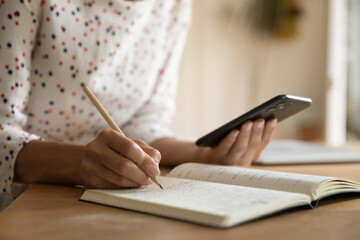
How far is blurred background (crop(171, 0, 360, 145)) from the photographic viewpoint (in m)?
3.09

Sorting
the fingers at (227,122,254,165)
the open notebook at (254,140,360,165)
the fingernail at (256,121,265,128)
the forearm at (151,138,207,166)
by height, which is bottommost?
the open notebook at (254,140,360,165)

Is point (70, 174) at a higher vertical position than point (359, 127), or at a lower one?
higher

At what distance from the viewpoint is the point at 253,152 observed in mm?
940

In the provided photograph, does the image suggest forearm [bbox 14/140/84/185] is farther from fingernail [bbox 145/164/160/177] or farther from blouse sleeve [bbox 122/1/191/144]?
blouse sleeve [bbox 122/1/191/144]

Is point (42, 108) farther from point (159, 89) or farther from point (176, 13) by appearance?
point (176, 13)

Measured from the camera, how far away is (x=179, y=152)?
41.1 inches

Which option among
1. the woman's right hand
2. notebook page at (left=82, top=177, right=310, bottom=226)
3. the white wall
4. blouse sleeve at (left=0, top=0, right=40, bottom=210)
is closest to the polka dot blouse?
blouse sleeve at (left=0, top=0, right=40, bottom=210)

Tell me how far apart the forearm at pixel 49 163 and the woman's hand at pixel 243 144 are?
285 mm

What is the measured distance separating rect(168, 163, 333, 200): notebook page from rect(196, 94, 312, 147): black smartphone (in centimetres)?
10

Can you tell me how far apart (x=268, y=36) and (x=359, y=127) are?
920mm

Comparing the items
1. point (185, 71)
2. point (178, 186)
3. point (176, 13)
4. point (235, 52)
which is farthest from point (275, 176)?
point (235, 52)

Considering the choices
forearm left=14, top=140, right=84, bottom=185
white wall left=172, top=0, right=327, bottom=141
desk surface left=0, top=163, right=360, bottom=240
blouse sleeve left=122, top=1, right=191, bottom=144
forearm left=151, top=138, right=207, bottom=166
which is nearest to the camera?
desk surface left=0, top=163, right=360, bottom=240

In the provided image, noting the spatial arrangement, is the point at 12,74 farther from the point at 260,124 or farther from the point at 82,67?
the point at 260,124

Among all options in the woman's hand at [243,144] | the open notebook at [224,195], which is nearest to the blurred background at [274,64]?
the woman's hand at [243,144]
